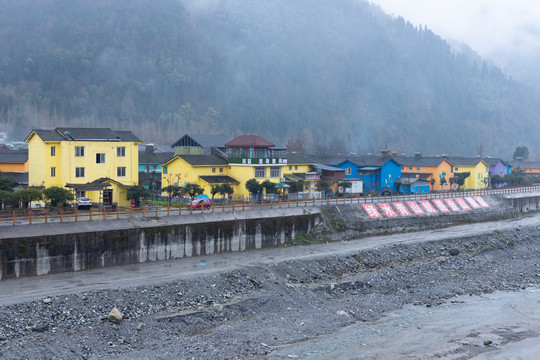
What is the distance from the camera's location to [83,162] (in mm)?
50750

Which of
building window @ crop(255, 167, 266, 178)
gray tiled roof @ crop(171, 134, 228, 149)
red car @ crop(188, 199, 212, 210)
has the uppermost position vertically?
gray tiled roof @ crop(171, 134, 228, 149)

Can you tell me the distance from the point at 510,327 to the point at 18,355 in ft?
78.8

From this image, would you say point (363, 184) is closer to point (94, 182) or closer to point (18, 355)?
point (94, 182)

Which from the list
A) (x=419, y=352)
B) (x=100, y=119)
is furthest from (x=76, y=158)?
(x=100, y=119)

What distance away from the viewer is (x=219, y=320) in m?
28.7

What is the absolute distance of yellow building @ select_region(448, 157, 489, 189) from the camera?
88000 mm

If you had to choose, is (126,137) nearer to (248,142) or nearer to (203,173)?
(203,173)

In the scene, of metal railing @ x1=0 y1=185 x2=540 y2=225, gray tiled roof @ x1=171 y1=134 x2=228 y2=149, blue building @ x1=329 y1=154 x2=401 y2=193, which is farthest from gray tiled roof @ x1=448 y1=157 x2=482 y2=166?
gray tiled roof @ x1=171 y1=134 x2=228 y2=149

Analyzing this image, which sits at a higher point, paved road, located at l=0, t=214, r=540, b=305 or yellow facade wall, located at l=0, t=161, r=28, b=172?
yellow facade wall, located at l=0, t=161, r=28, b=172

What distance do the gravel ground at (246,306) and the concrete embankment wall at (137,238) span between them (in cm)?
558

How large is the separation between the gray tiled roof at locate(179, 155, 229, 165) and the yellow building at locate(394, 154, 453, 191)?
30.5 metres

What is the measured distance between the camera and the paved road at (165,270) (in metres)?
29.4

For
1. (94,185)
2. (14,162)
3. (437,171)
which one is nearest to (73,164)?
(94,185)

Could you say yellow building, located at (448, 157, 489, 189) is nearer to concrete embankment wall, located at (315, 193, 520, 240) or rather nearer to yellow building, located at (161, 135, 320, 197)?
concrete embankment wall, located at (315, 193, 520, 240)
